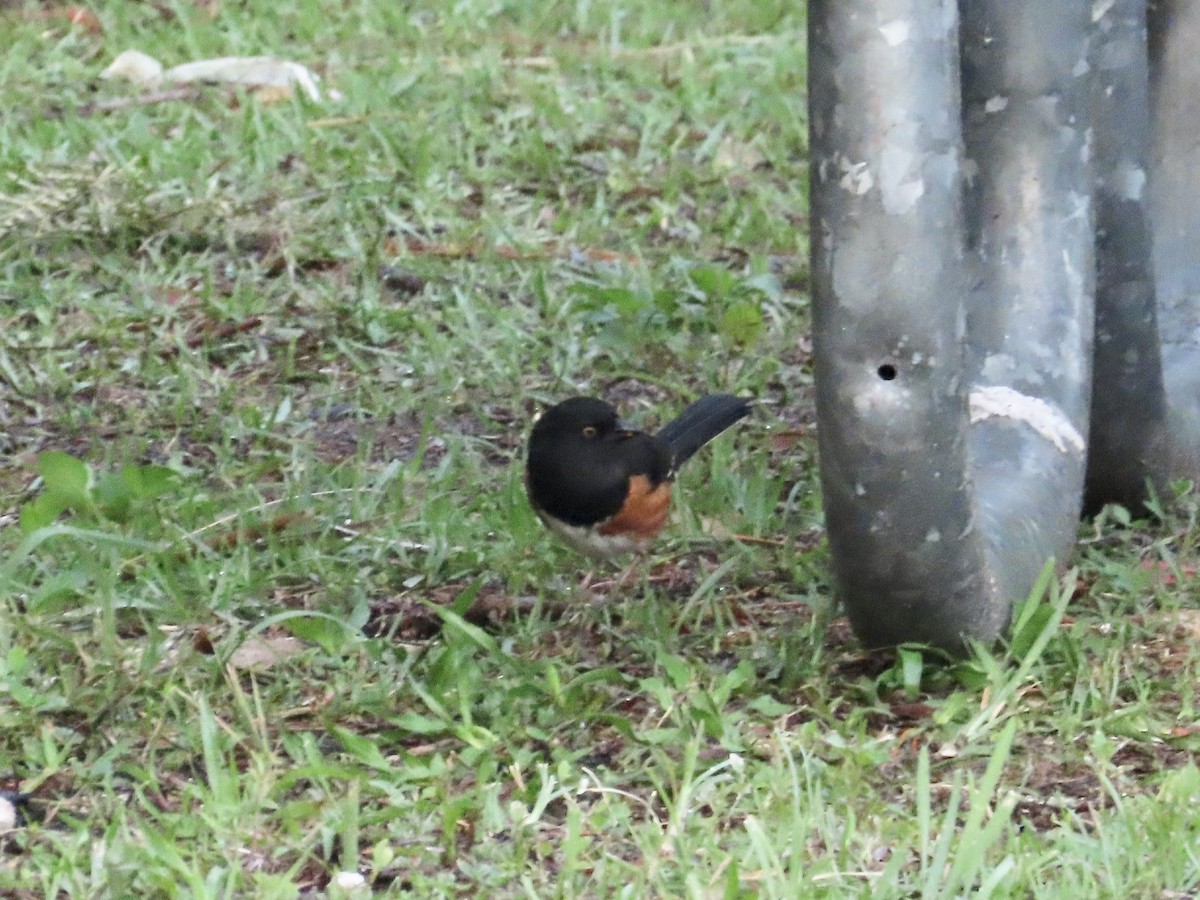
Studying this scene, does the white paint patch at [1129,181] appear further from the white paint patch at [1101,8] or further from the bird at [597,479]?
the bird at [597,479]

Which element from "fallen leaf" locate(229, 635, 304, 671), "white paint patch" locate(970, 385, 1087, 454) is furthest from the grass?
"white paint patch" locate(970, 385, 1087, 454)

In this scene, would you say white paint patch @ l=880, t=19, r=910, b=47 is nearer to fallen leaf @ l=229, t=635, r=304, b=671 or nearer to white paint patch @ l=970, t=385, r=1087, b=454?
white paint patch @ l=970, t=385, r=1087, b=454

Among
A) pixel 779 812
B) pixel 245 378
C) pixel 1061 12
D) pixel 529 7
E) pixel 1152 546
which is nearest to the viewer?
pixel 779 812

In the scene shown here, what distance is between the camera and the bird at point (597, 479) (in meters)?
3.70

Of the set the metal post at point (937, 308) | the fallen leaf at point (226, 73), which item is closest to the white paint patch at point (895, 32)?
the metal post at point (937, 308)

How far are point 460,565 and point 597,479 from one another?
32 centimetres

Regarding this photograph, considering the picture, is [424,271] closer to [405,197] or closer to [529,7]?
[405,197]

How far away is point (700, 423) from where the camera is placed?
164 inches

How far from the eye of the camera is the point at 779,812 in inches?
106

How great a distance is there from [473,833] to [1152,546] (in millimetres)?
1714

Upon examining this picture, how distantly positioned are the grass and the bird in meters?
0.12

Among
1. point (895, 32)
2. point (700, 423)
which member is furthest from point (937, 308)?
point (700, 423)

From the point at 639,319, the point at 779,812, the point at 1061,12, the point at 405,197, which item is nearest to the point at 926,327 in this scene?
the point at 779,812

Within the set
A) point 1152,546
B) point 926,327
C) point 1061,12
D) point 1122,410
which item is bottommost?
point 1152,546
